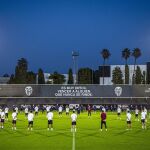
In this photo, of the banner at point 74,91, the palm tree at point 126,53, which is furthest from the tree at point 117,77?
the banner at point 74,91

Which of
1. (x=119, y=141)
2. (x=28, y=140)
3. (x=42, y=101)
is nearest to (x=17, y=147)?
(x=28, y=140)

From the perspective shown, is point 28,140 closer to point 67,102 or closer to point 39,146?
point 39,146

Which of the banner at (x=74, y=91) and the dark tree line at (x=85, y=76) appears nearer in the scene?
the banner at (x=74, y=91)

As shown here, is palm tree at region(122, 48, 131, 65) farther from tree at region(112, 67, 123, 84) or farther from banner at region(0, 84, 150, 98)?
banner at region(0, 84, 150, 98)

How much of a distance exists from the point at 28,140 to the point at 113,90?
47.1 m

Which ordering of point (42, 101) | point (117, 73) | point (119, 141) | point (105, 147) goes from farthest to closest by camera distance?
point (117, 73)
point (42, 101)
point (119, 141)
point (105, 147)

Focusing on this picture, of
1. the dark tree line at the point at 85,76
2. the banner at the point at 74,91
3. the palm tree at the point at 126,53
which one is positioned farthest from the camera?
the palm tree at the point at 126,53

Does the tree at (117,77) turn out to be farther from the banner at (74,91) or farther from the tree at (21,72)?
the banner at (74,91)

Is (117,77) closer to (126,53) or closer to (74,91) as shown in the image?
(126,53)

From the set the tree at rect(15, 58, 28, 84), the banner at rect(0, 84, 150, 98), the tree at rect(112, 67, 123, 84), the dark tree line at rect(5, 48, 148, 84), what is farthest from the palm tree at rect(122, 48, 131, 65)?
the banner at rect(0, 84, 150, 98)

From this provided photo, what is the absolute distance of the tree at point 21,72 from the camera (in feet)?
415

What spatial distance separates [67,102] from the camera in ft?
245

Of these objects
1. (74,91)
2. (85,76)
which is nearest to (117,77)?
(85,76)

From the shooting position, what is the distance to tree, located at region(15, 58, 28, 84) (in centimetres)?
12651
